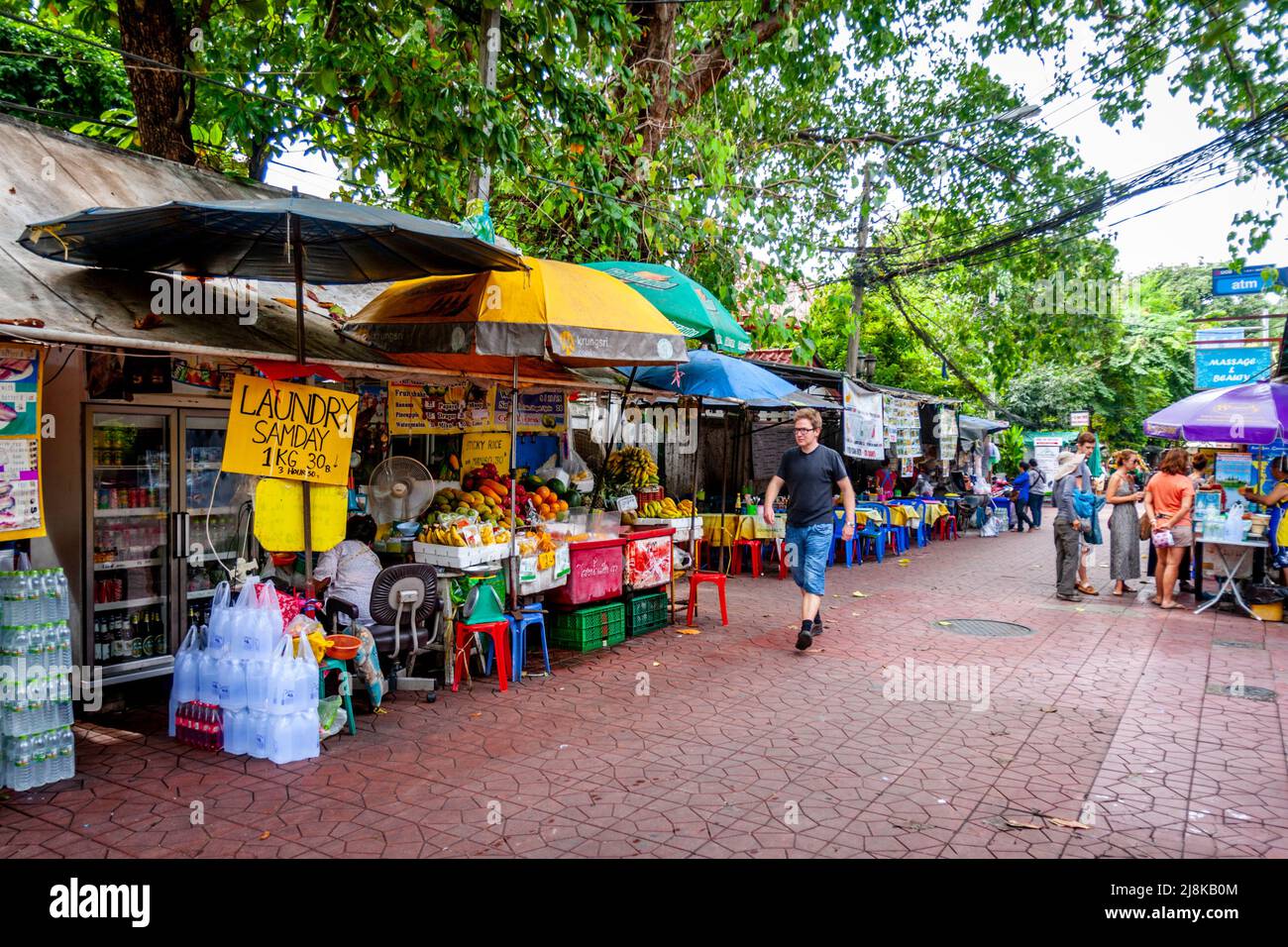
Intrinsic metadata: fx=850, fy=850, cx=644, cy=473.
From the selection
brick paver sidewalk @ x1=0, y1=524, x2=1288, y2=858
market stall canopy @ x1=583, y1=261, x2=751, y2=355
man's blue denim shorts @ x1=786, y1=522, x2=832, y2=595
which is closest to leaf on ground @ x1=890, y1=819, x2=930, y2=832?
brick paver sidewalk @ x1=0, y1=524, x2=1288, y2=858

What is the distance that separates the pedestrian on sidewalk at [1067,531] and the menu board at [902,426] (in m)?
Result: 3.81

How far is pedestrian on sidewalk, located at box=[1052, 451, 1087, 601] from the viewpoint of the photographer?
36.5 ft

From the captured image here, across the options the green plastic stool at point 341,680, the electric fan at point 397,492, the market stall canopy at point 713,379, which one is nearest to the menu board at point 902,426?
the market stall canopy at point 713,379

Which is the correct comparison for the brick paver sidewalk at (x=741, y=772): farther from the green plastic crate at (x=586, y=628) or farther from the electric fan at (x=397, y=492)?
the electric fan at (x=397, y=492)

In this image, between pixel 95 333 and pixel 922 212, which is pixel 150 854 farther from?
pixel 922 212

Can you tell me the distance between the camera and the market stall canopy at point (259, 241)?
482 centimetres

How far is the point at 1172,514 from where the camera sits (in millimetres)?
10734

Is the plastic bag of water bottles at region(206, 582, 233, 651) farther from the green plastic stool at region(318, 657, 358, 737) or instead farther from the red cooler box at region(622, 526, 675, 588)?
the red cooler box at region(622, 526, 675, 588)

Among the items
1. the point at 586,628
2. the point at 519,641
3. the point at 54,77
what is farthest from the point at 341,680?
the point at 54,77

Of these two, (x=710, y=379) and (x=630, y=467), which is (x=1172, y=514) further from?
Answer: (x=630, y=467)

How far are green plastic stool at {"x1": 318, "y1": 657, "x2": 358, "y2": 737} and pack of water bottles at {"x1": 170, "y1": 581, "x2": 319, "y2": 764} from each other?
1.02ft

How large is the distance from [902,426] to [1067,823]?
1194cm

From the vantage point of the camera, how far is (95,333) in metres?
4.89

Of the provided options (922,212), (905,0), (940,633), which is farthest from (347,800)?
(922,212)
